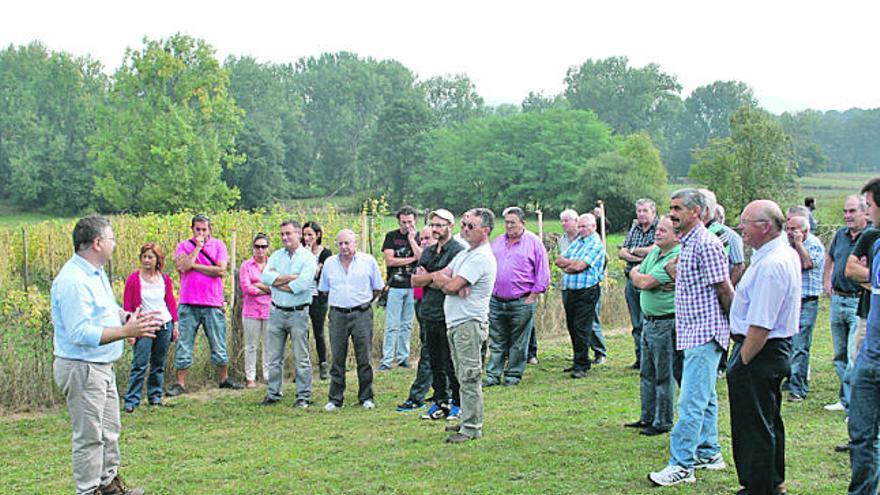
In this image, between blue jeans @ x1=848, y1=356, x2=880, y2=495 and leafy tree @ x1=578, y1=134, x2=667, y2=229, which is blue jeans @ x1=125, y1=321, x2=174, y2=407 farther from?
leafy tree @ x1=578, y1=134, x2=667, y2=229

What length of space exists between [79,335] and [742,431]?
394cm

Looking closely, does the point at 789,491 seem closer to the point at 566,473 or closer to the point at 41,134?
the point at 566,473

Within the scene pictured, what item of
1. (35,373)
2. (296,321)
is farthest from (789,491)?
(35,373)

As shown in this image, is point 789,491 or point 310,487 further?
point 310,487

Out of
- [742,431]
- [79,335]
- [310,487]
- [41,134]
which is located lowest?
[310,487]

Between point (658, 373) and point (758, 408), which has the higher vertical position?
point (758, 408)

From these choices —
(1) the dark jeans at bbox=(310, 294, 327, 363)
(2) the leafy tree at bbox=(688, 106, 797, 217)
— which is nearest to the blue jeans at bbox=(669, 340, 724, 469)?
Result: (1) the dark jeans at bbox=(310, 294, 327, 363)

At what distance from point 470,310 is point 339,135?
8021 cm

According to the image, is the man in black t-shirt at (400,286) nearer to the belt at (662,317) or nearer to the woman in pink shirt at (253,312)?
the woman in pink shirt at (253,312)

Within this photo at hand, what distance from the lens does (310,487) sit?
577 cm

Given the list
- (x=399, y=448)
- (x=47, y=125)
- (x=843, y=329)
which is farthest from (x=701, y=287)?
(x=47, y=125)

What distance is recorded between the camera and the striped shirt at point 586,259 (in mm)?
9594

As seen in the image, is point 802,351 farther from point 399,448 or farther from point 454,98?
point 454,98

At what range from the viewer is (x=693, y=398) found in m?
5.42
